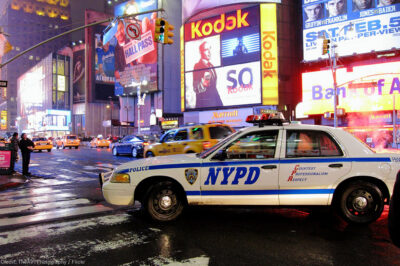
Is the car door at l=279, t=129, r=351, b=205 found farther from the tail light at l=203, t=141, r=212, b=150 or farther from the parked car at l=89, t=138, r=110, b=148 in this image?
the parked car at l=89, t=138, r=110, b=148

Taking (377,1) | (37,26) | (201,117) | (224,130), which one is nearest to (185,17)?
(201,117)

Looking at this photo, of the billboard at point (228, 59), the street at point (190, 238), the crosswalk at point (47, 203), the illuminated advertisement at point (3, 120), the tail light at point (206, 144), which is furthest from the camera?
the illuminated advertisement at point (3, 120)

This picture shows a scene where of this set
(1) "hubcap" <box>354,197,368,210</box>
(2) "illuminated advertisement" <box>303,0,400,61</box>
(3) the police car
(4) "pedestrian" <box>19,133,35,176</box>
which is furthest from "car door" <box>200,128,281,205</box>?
(2) "illuminated advertisement" <box>303,0,400,61</box>

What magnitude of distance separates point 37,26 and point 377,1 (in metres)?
163

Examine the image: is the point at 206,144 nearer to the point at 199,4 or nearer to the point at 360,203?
the point at 360,203

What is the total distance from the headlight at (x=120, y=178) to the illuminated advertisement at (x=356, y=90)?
3328cm

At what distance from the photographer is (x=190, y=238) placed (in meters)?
4.76

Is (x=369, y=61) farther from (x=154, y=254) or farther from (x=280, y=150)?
(x=154, y=254)

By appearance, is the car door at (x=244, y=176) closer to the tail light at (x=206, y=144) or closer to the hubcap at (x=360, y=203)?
the hubcap at (x=360, y=203)

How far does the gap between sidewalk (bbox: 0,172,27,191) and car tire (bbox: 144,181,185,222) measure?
716 cm

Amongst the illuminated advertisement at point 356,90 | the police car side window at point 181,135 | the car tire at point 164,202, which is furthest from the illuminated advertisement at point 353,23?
the car tire at point 164,202

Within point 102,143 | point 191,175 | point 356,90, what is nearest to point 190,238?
point 191,175

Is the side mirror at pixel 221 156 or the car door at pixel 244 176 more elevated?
the side mirror at pixel 221 156

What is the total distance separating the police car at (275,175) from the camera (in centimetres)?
531
